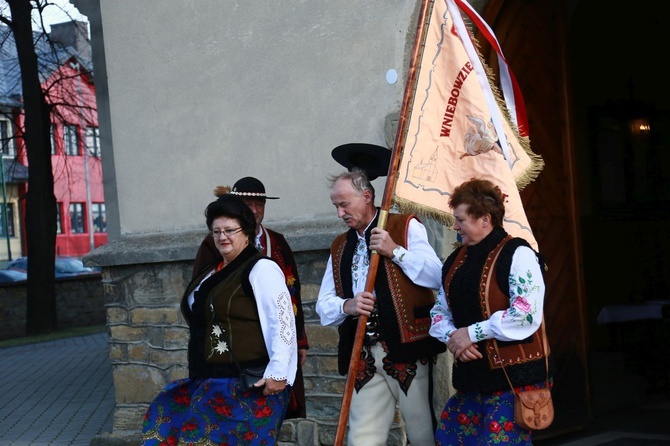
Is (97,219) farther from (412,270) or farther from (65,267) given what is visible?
(412,270)

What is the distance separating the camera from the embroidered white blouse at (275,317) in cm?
446

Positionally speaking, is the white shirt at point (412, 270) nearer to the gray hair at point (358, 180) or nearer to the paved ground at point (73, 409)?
the gray hair at point (358, 180)

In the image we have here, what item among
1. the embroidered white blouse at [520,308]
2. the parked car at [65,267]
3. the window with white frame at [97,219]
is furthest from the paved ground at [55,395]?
the window with white frame at [97,219]

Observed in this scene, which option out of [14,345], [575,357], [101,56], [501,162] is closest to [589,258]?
[575,357]

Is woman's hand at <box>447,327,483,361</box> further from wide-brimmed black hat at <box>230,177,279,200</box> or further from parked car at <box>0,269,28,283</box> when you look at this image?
parked car at <box>0,269,28,283</box>

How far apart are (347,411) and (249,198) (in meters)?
1.57

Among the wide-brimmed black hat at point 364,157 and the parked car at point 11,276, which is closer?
the wide-brimmed black hat at point 364,157

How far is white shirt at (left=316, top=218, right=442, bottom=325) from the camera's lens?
4629 mm

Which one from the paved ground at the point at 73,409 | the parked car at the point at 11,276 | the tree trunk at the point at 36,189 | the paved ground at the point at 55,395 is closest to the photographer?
the paved ground at the point at 73,409

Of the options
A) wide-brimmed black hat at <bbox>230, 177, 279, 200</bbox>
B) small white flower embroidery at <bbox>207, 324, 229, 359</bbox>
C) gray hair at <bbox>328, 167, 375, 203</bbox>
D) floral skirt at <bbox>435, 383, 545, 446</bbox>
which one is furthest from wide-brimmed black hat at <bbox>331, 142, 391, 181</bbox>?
floral skirt at <bbox>435, 383, 545, 446</bbox>

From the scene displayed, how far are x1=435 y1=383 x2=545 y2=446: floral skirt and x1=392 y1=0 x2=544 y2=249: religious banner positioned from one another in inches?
37.0

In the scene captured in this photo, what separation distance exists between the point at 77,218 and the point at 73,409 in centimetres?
4151

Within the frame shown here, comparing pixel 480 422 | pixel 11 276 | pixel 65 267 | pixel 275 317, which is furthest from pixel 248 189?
pixel 65 267

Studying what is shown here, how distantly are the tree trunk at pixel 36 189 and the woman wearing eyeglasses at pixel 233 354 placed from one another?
1399 cm
